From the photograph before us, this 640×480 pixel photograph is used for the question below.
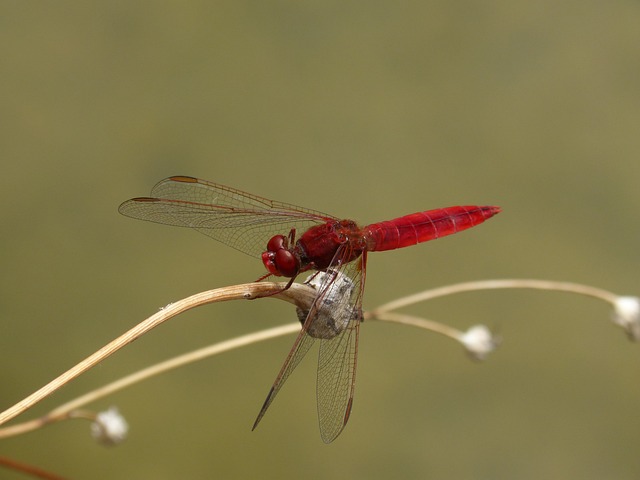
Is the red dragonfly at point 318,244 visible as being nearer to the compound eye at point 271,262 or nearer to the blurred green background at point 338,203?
the compound eye at point 271,262

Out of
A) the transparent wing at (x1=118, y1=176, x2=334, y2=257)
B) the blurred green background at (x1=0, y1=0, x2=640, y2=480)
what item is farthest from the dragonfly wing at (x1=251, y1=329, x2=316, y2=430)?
the blurred green background at (x1=0, y1=0, x2=640, y2=480)

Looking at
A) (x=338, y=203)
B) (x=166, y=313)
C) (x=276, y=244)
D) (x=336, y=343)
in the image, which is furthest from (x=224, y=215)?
(x=338, y=203)

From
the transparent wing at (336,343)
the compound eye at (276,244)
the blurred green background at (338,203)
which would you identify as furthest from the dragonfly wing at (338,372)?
the blurred green background at (338,203)

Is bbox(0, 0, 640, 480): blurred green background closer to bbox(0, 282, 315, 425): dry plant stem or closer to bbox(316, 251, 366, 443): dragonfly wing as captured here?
bbox(316, 251, 366, 443): dragonfly wing

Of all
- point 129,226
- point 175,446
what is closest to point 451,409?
point 175,446

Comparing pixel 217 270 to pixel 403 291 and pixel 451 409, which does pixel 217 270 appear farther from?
pixel 451 409

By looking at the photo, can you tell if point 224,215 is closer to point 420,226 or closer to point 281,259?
point 281,259
